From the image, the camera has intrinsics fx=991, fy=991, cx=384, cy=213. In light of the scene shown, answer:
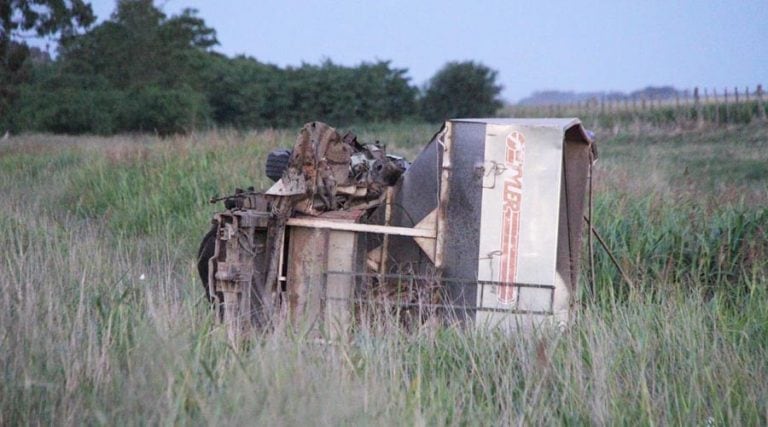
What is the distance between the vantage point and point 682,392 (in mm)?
4637

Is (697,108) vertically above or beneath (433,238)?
above

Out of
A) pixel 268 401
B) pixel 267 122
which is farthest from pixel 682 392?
pixel 267 122

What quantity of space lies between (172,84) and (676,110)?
79.9 ft

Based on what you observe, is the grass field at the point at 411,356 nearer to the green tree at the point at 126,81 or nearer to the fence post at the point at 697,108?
the fence post at the point at 697,108

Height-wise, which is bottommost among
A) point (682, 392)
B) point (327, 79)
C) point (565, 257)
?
point (682, 392)

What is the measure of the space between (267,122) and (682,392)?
→ 50.3 meters

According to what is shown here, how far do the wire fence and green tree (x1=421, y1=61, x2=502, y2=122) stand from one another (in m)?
7.27

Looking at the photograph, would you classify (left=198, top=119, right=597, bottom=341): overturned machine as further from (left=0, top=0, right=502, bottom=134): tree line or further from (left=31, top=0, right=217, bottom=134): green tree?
(left=31, top=0, right=217, bottom=134): green tree

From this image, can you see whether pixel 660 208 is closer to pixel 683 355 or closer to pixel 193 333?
pixel 683 355

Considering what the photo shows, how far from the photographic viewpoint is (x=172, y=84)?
162ft

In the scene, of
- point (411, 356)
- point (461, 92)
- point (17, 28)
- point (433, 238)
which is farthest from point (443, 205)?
point (461, 92)

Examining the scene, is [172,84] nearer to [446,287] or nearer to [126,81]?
[126,81]

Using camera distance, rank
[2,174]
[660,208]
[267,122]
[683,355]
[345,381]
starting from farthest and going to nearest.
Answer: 1. [267,122]
2. [2,174]
3. [660,208]
4. [683,355]
5. [345,381]

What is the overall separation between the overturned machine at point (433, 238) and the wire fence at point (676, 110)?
29.8m
